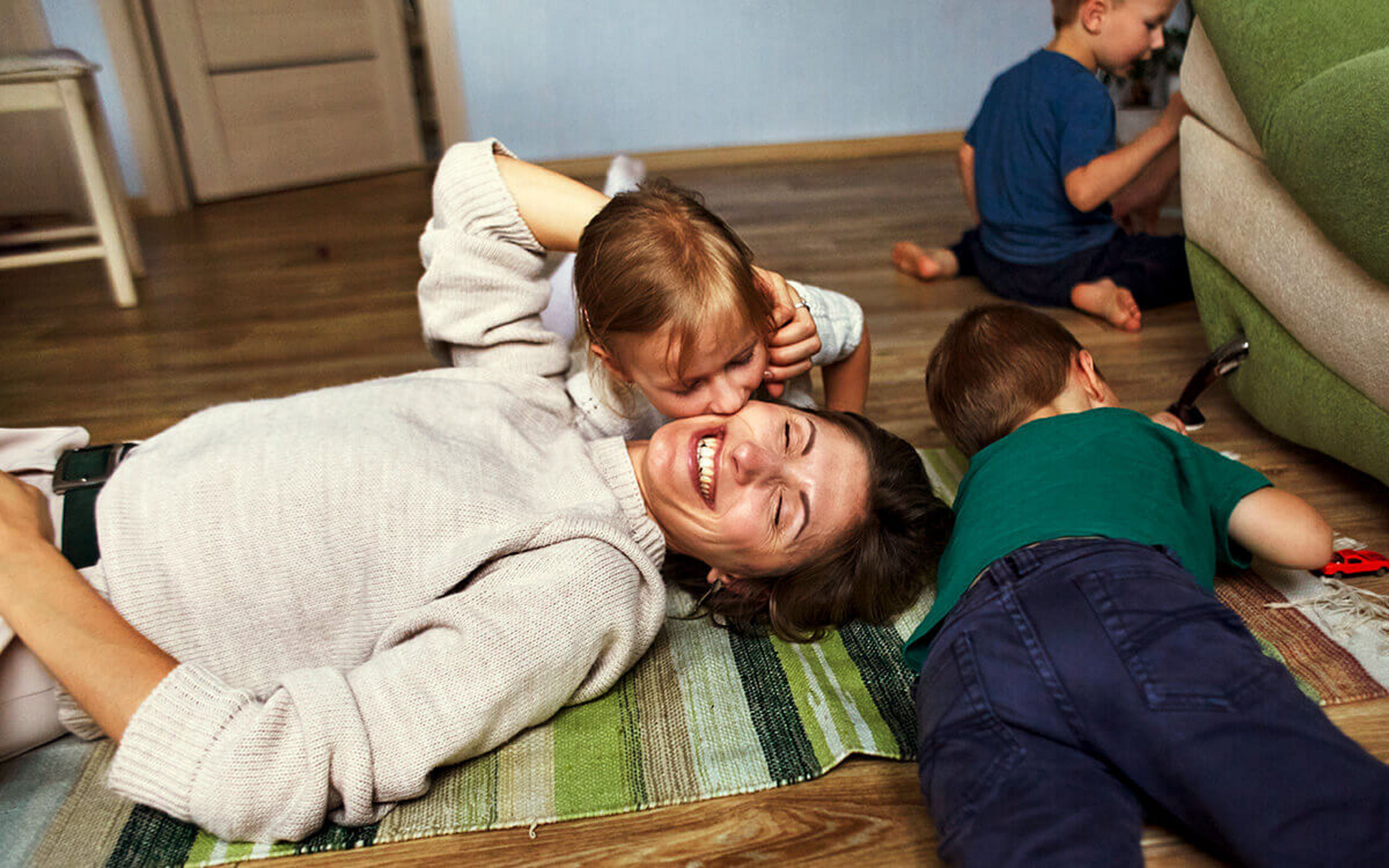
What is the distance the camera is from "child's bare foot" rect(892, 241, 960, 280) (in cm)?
253

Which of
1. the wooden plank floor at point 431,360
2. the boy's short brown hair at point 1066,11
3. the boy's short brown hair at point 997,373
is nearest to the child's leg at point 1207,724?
the wooden plank floor at point 431,360

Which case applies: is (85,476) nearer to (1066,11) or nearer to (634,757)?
(634,757)

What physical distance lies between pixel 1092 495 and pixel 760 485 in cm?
34

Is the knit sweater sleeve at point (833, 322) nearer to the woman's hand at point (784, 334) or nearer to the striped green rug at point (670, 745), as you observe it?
the woman's hand at point (784, 334)

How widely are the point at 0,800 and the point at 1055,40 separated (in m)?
2.49

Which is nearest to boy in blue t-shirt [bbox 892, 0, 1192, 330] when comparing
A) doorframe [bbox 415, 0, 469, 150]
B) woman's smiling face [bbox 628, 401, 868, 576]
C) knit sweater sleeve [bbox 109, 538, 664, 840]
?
woman's smiling face [bbox 628, 401, 868, 576]

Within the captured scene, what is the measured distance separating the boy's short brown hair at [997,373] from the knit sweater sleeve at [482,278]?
21.1 inches

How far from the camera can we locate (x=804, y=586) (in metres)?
1.16

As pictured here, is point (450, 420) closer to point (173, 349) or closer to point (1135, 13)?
point (173, 349)

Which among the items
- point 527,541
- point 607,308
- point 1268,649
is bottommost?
point 1268,649

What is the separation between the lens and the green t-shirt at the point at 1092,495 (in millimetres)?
1010

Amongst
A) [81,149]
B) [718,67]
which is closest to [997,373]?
[81,149]

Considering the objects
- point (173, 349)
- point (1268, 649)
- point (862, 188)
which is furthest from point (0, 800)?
point (862, 188)

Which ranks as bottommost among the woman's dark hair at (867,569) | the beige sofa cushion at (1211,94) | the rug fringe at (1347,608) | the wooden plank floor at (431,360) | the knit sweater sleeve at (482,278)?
the wooden plank floor at (431,360)
